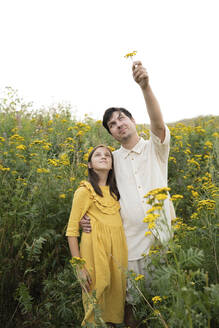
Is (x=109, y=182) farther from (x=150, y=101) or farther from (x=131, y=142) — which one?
(x=150, y=101)

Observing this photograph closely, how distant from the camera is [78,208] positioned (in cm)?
244

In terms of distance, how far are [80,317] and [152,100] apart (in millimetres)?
1878

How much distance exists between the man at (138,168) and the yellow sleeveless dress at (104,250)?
75 millimetres

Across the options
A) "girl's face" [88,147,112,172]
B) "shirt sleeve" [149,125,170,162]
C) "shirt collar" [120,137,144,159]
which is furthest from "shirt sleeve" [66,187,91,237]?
"shirt sleeve" [149,125,170,162]

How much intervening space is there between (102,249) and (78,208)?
0.39 metres

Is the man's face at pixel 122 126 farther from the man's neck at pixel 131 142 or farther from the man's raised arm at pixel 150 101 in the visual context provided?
the man's raised arm at pixel 150 101

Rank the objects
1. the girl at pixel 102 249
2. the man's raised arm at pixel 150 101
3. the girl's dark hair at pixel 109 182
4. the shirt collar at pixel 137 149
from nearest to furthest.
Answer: the man's raised arm at pixel 150 101 < the girl at pixel 102 249 < the girl's dark hair at pixel 109 182 < the shirt collar at pixel 137 149

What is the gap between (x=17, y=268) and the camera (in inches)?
98.4

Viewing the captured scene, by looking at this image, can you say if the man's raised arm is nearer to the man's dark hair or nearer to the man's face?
the man's face

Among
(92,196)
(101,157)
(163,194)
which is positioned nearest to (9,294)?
(92,196)

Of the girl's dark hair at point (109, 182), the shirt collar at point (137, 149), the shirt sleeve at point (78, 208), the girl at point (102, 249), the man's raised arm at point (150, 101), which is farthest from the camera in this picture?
the shirt collar at point (137, 149)

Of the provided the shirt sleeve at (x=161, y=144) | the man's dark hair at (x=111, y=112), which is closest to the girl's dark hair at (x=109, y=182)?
the man's dark hair at (x=111, y=112)

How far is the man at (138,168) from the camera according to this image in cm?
235

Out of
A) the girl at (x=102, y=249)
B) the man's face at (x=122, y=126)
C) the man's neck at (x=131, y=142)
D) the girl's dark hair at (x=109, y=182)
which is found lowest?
the girl at (x=102, y=249)
